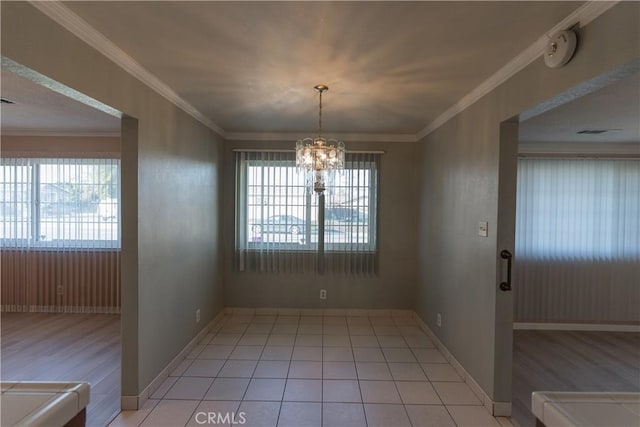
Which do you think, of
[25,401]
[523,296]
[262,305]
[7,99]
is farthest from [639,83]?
[7,99]

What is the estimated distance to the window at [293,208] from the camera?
14.8 feet

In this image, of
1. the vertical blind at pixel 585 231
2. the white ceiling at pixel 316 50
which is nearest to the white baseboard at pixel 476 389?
the vertical blind at pixel 585 231

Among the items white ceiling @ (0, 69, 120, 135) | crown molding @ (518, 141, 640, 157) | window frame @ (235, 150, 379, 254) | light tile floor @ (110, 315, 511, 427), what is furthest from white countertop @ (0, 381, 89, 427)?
crown molding @ (518, 141, 640, 157)

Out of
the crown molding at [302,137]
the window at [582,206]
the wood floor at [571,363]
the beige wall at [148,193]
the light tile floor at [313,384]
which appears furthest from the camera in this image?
the crown molding at [302,137]

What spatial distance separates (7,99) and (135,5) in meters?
2.44

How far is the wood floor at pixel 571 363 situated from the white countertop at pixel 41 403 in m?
2.73

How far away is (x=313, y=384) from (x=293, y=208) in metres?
2.35

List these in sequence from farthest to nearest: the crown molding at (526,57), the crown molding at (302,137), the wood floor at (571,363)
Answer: the crown molding at (302,137), the wood floor at (571,363), the crown molding at (526,57)

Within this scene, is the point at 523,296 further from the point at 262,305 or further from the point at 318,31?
the point at 318,31

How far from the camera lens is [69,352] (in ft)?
10.8

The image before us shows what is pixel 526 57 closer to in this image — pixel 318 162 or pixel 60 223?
pixel 318 162

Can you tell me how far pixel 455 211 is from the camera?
3.17m

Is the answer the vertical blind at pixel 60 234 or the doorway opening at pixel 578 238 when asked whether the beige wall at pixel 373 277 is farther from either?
the vertical blind at pixel 60 234

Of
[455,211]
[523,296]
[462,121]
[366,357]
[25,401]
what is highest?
[462,121]
